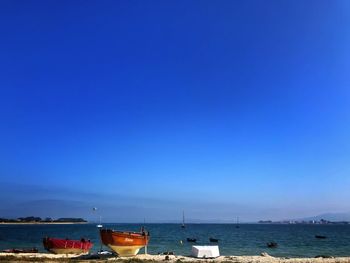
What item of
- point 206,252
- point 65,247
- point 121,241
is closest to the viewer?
point 206,252

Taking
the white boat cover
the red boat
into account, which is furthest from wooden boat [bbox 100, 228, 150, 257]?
the red boat

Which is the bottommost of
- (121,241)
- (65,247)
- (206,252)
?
(206,252)

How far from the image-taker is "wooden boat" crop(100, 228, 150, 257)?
38594mm

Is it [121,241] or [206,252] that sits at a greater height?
→ [121,241]

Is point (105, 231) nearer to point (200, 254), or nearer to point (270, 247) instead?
point (200, 254)

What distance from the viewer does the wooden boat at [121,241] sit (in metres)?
38.6

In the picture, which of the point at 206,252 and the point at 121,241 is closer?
the point at 206,252

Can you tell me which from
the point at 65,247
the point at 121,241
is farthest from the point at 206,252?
the point at 65,247

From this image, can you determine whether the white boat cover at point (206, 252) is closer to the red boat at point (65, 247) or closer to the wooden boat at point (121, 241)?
the wooden boat at point (121, 241)

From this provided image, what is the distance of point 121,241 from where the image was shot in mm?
38812

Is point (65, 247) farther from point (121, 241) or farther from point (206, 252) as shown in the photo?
point (206, 252)

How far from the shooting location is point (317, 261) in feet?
118

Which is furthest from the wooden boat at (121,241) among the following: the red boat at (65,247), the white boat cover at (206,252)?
the red boat at (65,247)

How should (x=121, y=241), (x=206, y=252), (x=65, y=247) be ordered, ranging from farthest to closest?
(x=65, y=247)
(x=121, y=241)
(x=206, y=252)
